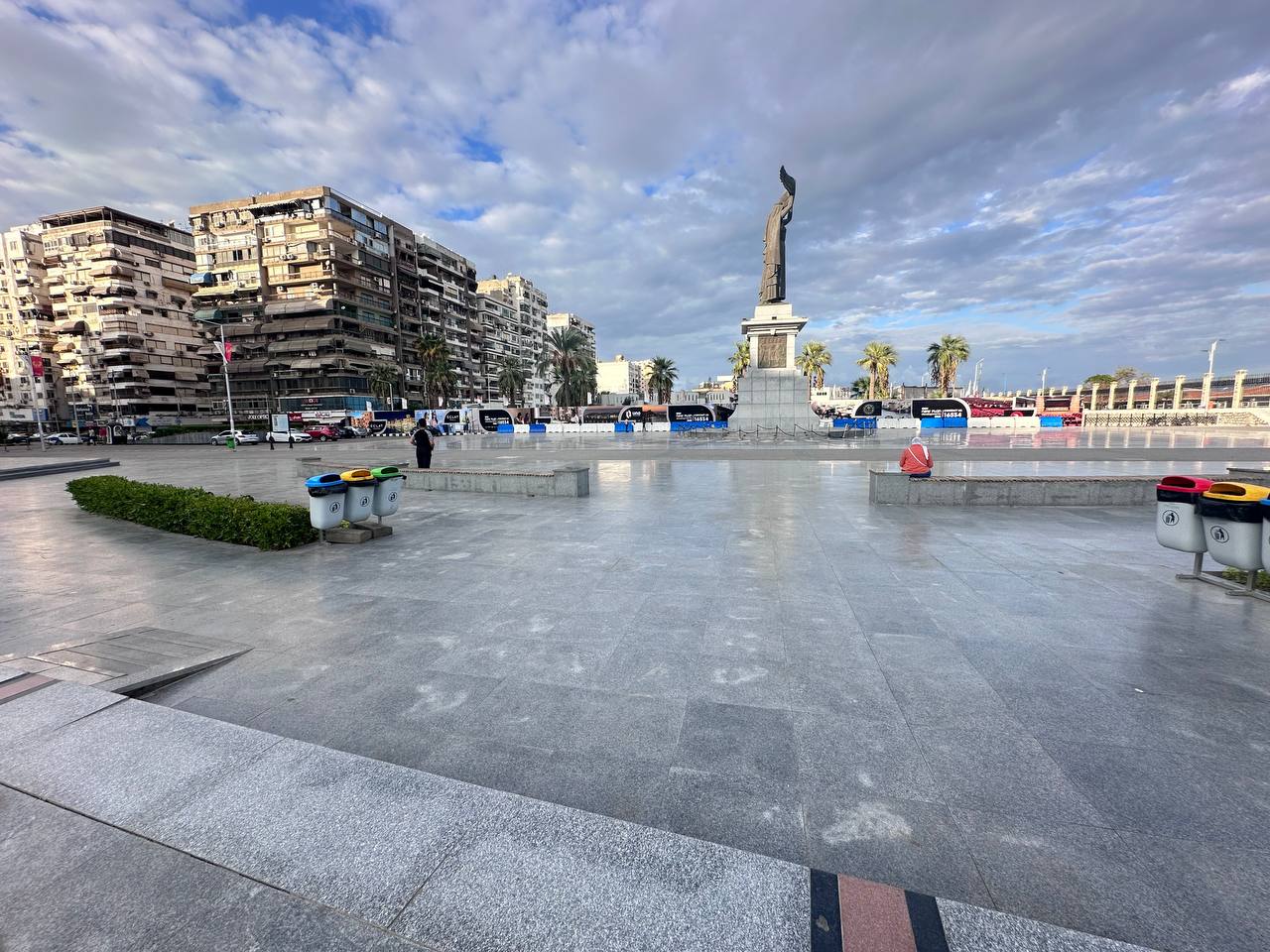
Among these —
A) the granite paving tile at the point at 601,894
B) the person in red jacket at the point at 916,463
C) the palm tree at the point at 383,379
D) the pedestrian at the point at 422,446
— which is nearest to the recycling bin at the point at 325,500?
the pedestrian at the point at 422,446

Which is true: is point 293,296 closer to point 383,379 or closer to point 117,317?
point 383,379

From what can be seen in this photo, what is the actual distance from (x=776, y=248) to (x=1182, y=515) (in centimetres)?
3530

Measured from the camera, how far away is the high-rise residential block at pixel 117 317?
70312 mm

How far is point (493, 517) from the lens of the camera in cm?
1019

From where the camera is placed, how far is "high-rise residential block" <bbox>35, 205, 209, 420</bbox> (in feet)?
231

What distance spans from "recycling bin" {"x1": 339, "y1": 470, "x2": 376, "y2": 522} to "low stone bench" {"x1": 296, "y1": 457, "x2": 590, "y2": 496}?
434 centimetres

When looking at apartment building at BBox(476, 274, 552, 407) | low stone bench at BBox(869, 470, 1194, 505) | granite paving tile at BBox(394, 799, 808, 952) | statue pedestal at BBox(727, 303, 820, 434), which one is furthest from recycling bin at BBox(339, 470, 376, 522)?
apartment building at BBox(476, 274, 552, 407)

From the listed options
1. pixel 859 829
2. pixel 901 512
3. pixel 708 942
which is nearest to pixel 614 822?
pixel 708 942

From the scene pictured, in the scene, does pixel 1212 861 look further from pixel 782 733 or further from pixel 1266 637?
pixel 1266 637

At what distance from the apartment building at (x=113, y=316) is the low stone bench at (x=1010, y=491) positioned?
9510 centimetres

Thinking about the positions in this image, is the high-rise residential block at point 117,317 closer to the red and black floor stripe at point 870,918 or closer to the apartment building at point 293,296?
the apartment building at point 293,296

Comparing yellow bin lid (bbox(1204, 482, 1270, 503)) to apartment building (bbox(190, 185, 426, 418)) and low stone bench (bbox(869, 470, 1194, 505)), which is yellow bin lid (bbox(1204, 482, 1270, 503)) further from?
apartment building (bbox(190, 185, 426, 418))

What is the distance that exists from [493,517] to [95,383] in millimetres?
96242

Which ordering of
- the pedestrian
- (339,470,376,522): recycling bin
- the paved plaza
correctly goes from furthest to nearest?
the pedestrian, (339,470,376,522): recycling bin, the paved plaza
